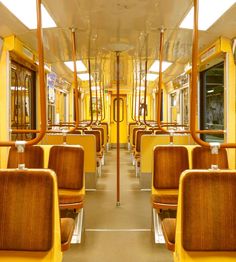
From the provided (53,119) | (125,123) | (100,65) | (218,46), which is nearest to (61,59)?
(100,65)

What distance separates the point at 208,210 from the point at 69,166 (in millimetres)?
1903

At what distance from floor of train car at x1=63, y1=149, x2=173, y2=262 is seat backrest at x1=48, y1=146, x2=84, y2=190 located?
523 millimetres

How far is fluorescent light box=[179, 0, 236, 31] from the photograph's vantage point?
391cm

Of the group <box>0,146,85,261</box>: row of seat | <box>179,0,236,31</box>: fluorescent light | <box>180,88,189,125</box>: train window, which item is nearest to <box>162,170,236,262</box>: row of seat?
<box>0,146,85,261</box>: row of seat

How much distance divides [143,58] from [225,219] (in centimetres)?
566

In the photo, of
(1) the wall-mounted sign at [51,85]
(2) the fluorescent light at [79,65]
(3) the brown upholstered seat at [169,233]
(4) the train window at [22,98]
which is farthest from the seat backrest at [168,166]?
(1) the wall-mounted sign at [51,85]

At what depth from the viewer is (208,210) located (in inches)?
80.5

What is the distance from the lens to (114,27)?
5.07 meters

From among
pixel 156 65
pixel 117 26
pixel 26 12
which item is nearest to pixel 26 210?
pixel 26 12

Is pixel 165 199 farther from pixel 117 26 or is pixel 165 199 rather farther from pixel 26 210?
pixel 117 26

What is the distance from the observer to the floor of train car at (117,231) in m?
3.32

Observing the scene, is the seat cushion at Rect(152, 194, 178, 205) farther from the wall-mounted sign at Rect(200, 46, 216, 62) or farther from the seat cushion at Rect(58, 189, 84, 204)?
the wall-mounted sign at Rect(200, 46, 216, 62)

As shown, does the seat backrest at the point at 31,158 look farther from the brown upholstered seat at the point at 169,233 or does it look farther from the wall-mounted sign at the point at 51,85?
the wall-mounted sign at the point at 51,85

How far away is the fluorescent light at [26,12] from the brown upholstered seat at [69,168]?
5.20 ft
